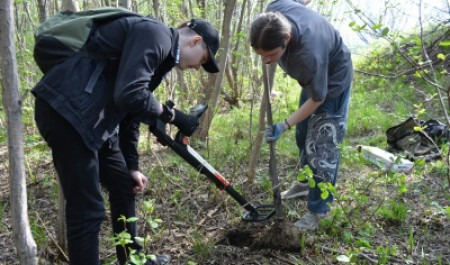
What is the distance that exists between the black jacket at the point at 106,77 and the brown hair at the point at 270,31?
67 centimetres

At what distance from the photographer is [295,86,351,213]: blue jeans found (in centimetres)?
294

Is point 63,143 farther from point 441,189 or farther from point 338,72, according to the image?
point 441,189

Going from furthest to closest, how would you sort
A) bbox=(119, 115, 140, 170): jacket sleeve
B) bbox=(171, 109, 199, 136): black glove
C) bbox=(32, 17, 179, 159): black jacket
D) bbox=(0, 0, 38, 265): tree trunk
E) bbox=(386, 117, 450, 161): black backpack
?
1. bbox=(386, 117, 450, 161): black backpack
2. bbox=(119, 115, 140, 170): jacket sleeve
3. bbox=(171, 109, 199, 136): black glove
4. bbox=(32, 17, 179, 159): black jacket
5. bbox=(0, 0, 38, 265): tree trunk

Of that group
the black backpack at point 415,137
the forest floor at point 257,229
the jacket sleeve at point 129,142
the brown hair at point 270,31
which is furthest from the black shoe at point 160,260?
the black backpack at point 415,137

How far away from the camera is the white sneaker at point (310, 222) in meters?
3.01

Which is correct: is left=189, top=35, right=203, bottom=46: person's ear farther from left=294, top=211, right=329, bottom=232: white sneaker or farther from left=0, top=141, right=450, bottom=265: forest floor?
left=294, top=211, right=329, bottom=232: white sneaker

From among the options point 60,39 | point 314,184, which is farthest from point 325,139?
point 60,39

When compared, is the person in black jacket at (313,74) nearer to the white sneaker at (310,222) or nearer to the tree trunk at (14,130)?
the white sneaker at (310,222)

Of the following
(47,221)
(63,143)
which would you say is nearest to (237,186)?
(47,221)

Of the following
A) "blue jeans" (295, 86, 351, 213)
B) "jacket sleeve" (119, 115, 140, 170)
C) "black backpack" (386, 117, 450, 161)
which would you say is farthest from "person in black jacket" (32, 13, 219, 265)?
"black backpack" (386, 117, 450, 161)

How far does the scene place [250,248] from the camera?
285 cm

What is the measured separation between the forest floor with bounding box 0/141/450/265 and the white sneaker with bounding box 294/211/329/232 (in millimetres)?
86

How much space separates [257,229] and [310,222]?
1.31ft

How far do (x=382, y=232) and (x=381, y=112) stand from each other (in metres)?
3.61
